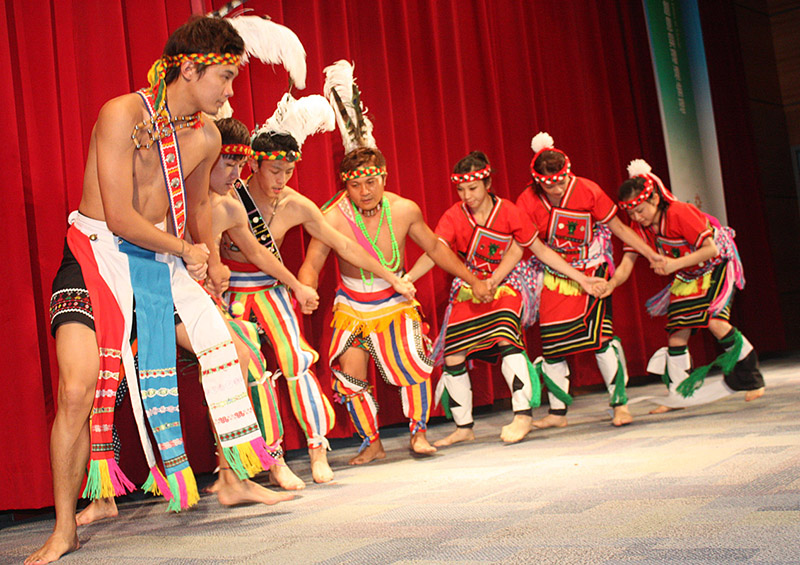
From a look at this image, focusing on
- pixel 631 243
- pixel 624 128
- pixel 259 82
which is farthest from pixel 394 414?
pixel 624 128

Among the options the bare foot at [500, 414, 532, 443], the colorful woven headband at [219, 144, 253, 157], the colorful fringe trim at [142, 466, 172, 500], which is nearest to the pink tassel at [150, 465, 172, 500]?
the colorful fringe trim at [142, 466, 172, 500]

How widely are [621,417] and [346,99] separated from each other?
2.02 meters

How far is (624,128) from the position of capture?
5.67 m

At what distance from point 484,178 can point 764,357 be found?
3824 mm

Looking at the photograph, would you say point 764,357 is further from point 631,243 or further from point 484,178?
point 484,178

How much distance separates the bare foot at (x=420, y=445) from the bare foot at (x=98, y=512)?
4.05 ft

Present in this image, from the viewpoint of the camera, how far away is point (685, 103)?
5.39 meters

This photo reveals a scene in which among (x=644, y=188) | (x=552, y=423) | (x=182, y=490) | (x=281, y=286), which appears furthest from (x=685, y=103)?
(x=182, y=490)

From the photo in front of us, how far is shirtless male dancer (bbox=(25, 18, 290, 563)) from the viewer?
2.11 meters

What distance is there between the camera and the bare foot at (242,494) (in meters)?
2.54

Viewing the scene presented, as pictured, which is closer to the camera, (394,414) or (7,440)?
(7,440)

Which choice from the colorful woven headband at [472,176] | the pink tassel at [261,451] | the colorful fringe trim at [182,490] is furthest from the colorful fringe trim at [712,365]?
the colorful fringe trim at [182,490]

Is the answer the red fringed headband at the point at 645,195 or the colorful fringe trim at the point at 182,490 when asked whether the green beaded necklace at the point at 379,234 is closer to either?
the red fringed headband at the point at 645,195

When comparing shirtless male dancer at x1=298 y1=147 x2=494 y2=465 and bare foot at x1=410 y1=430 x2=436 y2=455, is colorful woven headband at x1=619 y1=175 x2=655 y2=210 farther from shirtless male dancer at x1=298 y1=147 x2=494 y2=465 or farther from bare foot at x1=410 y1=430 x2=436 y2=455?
bare foot at x1=410 y1=430 x2=436 y2=455
